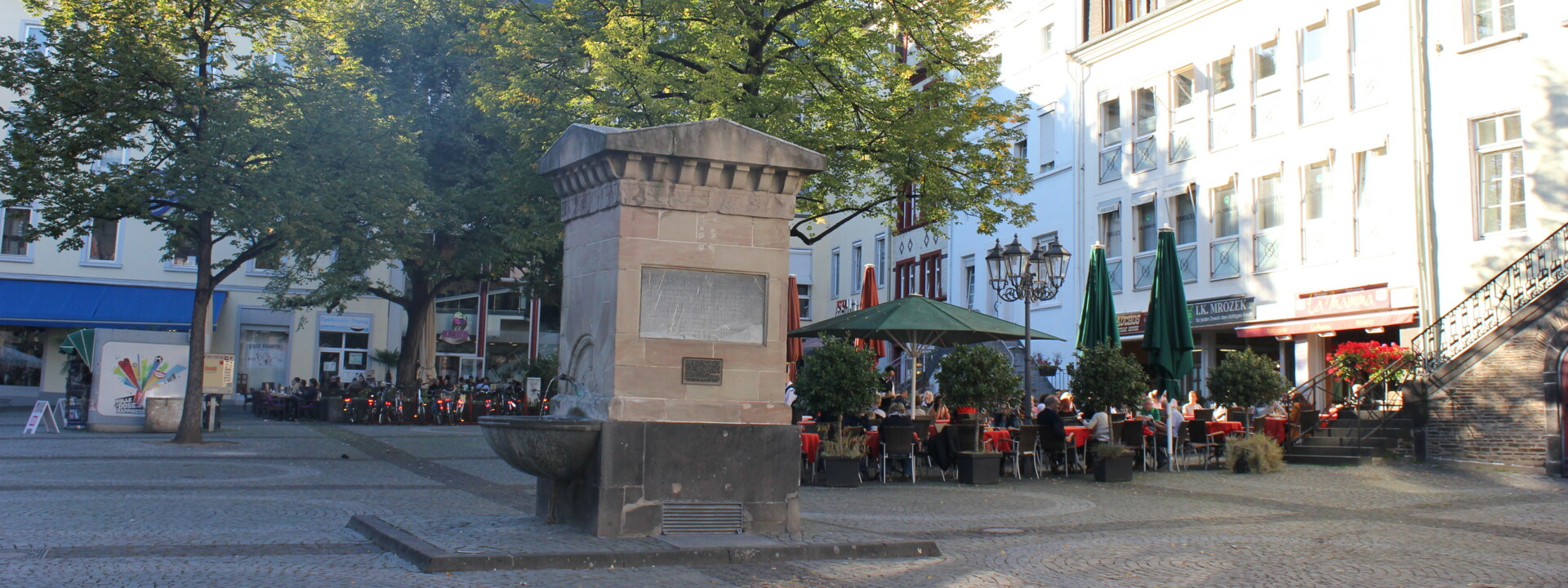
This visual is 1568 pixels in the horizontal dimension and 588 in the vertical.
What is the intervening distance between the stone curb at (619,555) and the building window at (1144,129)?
22.2m

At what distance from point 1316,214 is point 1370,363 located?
5.50 meters

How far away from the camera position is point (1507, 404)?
59.7ft

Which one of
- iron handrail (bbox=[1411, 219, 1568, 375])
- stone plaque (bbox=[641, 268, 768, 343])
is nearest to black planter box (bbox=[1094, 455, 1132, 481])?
iron handrail (bbox=[1411, 219, 1568, 375])

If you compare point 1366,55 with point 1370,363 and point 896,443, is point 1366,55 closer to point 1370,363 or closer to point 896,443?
point 1370,363

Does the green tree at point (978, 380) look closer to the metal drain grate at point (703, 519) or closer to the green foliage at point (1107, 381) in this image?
the green foliage at point (1107, 381)

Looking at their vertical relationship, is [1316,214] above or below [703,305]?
above

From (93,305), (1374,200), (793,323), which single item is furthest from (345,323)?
(1374,200)

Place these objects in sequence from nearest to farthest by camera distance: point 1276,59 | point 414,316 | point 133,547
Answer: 1. point 133,547
2. point 1276,59
3. point 414,316

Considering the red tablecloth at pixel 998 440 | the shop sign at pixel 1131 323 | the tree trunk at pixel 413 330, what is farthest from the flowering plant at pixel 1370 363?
the tree trunk at pixel 413 330

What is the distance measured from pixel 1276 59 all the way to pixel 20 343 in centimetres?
3592

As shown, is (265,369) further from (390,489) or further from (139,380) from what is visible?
(390,489)

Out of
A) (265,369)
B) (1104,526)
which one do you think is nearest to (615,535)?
(1104,526)

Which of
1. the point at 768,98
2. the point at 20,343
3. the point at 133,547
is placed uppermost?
the point at 768,98

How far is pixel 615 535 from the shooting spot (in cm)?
882
